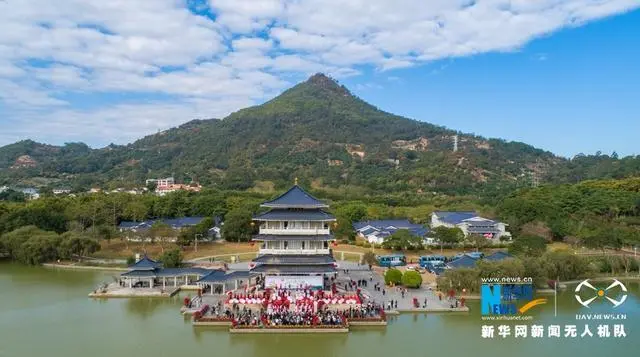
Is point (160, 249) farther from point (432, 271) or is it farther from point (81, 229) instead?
point (432, 271)

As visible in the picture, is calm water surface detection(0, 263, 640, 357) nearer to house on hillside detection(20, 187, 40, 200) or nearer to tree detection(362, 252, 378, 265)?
tree detection(362, 252, 378, 265)

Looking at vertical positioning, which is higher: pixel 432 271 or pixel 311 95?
pixel 311 95

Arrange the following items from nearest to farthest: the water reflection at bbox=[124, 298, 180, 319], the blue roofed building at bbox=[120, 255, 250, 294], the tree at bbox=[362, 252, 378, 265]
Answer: the water reflection at bbox=[124, 298, 180, 319] → the blue roofed building at bbox=[120, 255, 250, 294] → the tree at bbox=[362, 252, 378, 265]

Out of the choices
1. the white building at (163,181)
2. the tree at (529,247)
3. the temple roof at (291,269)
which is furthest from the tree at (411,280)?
the white building at (163,181)

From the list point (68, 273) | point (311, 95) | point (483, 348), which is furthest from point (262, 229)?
point (311, 95)

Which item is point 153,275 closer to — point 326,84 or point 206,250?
point 206,250

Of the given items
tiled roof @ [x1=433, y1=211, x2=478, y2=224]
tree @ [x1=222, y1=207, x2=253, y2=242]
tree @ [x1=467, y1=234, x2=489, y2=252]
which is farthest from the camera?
tiled roof @ [x1=433, y1=211, x2=478, y2=224]

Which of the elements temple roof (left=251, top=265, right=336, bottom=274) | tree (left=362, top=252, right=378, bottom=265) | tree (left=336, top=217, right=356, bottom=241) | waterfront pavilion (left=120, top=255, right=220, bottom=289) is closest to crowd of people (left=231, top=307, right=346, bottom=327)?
temple roof (left=251, top=265, right=336, bottom=274)
